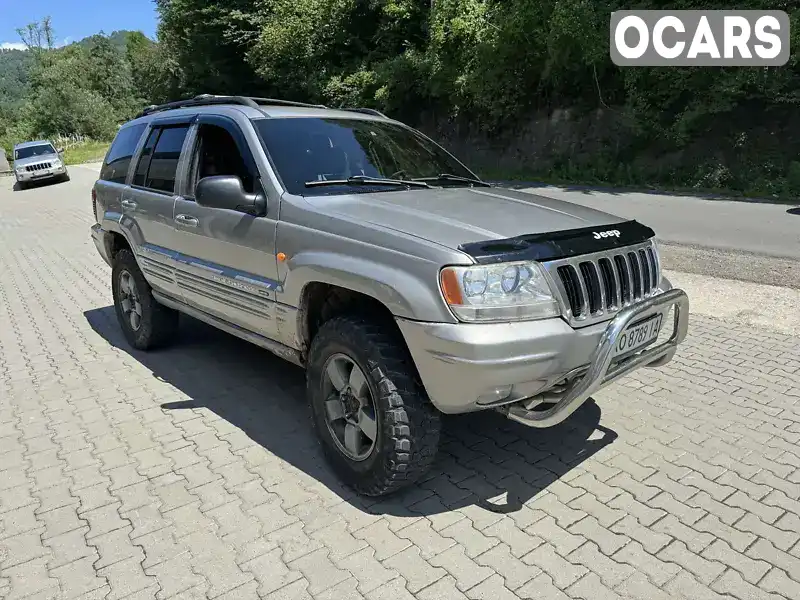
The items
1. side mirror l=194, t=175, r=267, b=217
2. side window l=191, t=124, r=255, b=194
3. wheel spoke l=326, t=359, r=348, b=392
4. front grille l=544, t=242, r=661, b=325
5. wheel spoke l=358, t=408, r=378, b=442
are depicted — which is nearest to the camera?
front grille l=544, t=242, r=661, b=325

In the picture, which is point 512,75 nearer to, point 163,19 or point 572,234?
point 572,234

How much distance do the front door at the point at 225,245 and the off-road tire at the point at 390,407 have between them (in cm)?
73

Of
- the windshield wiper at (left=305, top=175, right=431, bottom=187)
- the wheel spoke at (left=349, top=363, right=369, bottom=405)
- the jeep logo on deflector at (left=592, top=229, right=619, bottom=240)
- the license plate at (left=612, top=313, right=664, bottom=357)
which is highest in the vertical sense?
the windshield wiper at (left=305, top=175, right=431, bottom=187)

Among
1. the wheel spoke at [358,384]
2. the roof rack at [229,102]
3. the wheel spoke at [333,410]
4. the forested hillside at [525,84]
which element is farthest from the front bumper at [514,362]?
the forested hillside at [525,84]

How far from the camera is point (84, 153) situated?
132 feet

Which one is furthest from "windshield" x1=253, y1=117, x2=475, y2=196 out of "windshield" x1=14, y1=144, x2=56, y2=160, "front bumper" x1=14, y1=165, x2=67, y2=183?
"windshield" x1=14, y1=144, x2=56, y2=160

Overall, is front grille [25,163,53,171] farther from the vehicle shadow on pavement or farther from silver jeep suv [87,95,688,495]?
silver jeep suv [87,95,688,495]

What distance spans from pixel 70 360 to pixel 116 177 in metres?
1.63

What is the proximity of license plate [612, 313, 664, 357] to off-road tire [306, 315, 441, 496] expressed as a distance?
927 millimetres

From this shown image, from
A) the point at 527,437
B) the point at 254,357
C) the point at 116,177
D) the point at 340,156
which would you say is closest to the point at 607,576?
the point at 527,437

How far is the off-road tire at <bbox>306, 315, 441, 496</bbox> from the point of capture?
2.94m

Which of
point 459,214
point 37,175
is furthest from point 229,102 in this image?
point 37,175

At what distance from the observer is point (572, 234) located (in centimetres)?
307

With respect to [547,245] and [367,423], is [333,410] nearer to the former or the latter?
[367,423]
